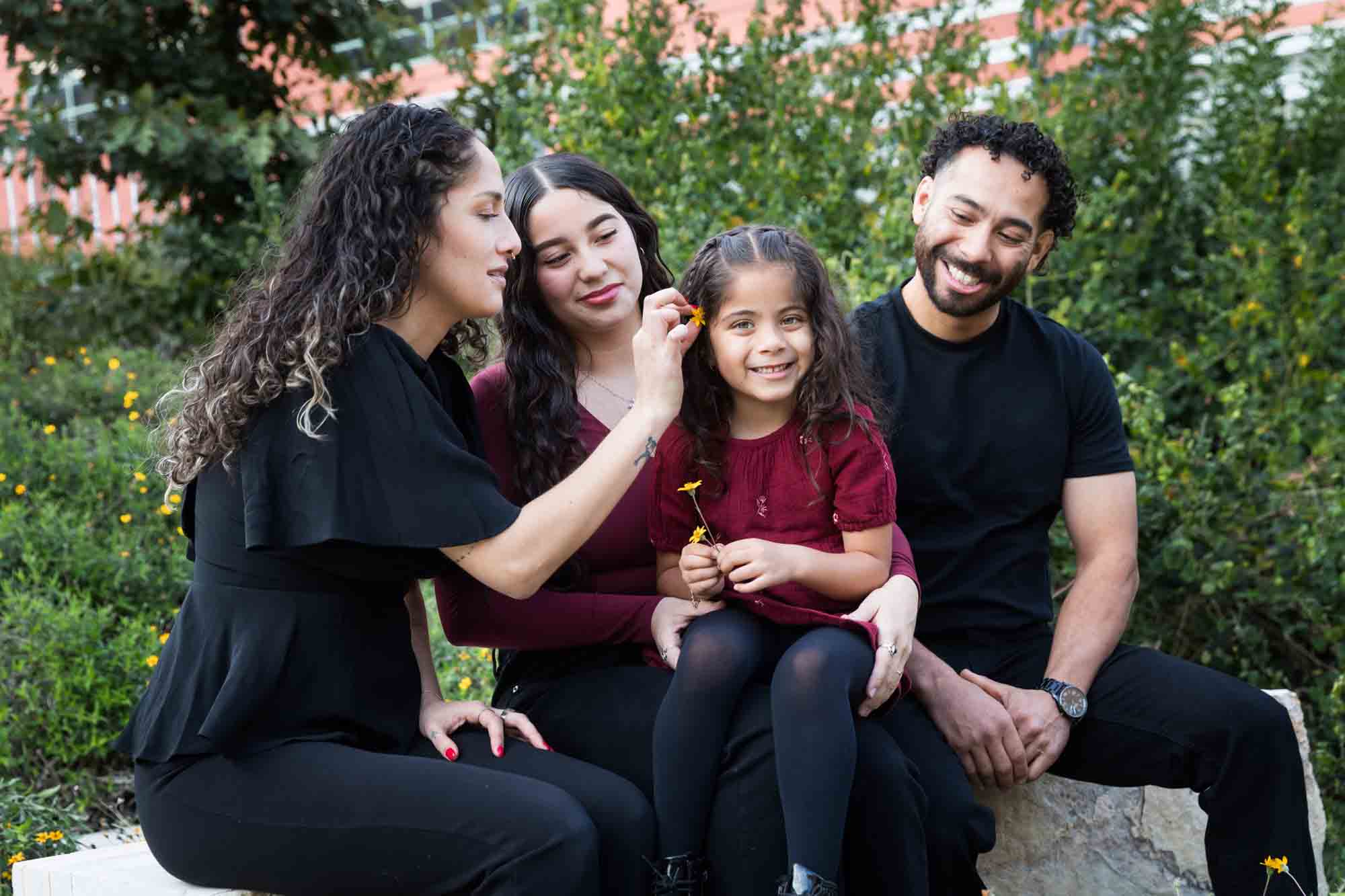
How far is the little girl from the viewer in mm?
2453

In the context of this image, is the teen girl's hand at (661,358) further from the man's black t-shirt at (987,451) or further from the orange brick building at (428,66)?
the orange brick building at (428,66)

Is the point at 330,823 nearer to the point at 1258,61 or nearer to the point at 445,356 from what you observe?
the point at 445,356

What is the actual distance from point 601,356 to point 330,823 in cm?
120

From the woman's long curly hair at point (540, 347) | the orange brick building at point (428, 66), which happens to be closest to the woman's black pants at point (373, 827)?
the woman's long curly hair at point (540, 347)

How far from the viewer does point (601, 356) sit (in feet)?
10.3

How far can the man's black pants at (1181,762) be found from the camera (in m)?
2.65

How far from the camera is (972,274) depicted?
3.00 metres

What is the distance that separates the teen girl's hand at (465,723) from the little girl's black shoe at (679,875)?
32cm

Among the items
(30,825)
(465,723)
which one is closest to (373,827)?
(465,723)

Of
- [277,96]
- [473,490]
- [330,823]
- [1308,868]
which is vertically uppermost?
[277,96]

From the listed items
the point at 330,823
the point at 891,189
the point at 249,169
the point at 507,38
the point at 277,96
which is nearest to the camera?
the point at 330,823

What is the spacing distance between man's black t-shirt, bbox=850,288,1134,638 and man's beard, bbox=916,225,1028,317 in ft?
0.31

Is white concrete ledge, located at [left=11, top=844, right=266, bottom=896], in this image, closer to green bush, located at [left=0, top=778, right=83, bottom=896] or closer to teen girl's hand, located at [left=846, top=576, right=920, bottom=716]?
green bush, located at [left=0, top=778, right=83, bottom=896]

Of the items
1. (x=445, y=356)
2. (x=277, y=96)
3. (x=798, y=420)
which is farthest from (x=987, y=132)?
(x=277, y=96)
